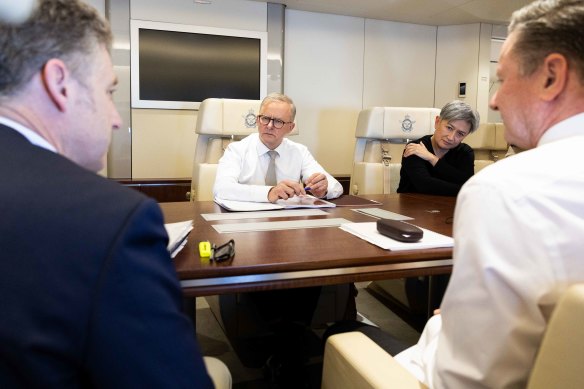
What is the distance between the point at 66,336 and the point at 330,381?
686 mm

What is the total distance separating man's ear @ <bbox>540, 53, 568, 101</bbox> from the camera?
766mm

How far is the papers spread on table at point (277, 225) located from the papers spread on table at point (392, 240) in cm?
9

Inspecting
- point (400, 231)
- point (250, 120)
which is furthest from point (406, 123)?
point (400, 231)

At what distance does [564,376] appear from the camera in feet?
1.90

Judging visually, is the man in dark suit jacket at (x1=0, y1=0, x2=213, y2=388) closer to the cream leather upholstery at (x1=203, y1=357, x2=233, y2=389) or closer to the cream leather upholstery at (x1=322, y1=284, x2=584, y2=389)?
the cream leather upholstery at (x1=203, y1=357, x2=233, y2=389)

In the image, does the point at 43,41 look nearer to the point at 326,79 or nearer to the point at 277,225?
the point at 277,225

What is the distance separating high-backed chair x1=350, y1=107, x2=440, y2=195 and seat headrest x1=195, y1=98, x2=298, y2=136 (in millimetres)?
708

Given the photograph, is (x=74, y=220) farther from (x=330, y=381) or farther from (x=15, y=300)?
(x=330, y=381)

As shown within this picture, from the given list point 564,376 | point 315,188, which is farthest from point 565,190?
point 315,188

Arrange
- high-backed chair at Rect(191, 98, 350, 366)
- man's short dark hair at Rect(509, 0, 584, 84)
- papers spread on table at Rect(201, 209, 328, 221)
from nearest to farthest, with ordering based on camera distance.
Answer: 1. man's short dark hair at Rect(509, 0, 584, 84)
2. papers spread on table at Rect(201, 209, 328, 221)
3. high-backed chair at Rect(191, 98, 350, 366)

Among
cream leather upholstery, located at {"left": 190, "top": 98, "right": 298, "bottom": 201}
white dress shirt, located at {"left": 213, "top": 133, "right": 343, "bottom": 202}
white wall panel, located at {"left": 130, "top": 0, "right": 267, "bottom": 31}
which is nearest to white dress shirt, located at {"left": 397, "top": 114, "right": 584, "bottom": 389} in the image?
white dress shirt, located at {"left": 213, "top": 133, "right": 343, "bottom": 202}

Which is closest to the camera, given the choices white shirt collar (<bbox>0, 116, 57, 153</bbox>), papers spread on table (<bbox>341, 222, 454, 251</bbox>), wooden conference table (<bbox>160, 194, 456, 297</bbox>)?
white shirt collar (<bbox>0, 116, 57, 153</bbox>)

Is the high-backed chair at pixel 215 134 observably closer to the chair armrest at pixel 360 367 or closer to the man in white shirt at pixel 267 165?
the man in white shirt at pixel 267 165

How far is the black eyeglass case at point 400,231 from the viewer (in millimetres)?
1304
